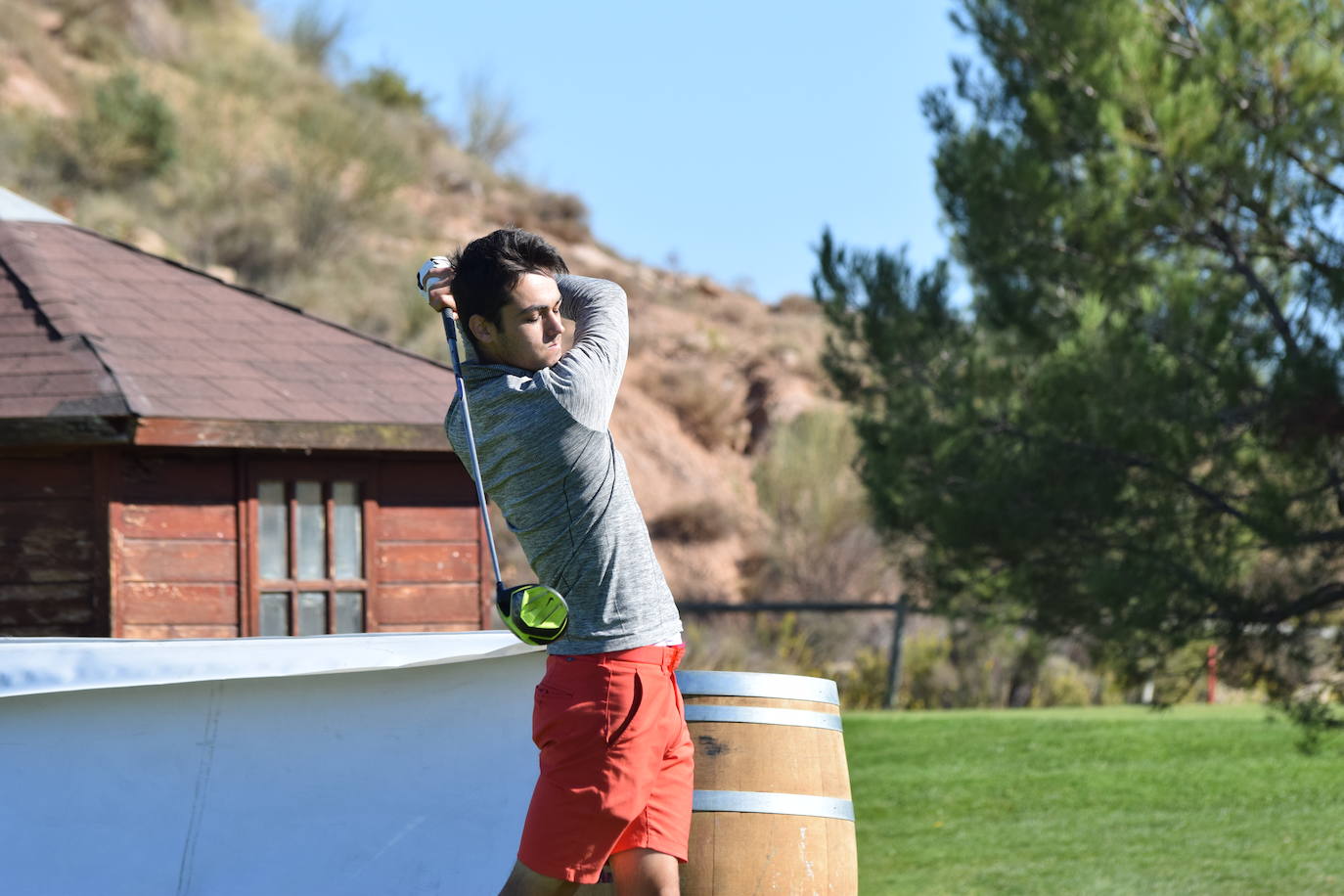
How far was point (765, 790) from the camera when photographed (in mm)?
3873

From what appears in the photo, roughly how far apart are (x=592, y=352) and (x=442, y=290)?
35cm

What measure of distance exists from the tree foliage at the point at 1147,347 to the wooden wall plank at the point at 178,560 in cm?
490

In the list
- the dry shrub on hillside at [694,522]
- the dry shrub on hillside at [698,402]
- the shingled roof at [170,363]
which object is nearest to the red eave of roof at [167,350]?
the shingled roof at [170,363]

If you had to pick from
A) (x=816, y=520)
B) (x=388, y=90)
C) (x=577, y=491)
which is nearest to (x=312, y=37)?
(x=388, y=90)

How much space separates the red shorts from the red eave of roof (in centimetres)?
448

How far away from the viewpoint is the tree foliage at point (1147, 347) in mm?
9492

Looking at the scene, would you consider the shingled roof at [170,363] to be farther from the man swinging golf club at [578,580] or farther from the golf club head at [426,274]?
the man swinging golf club at [578,580]

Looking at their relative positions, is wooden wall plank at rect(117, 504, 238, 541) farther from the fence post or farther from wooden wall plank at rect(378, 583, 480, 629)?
the fence post

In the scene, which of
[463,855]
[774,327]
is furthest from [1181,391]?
[774,327]

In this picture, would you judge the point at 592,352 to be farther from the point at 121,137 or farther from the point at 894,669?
the point at 121,137

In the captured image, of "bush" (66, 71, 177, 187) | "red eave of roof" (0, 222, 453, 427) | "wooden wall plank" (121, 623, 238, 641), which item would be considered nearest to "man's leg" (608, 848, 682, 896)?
"red eave of roof" (0, 222, 453, 427)

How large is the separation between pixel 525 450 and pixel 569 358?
0.20 meters

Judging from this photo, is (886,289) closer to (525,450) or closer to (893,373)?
(893,373)

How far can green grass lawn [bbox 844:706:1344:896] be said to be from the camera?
7.50 meters
